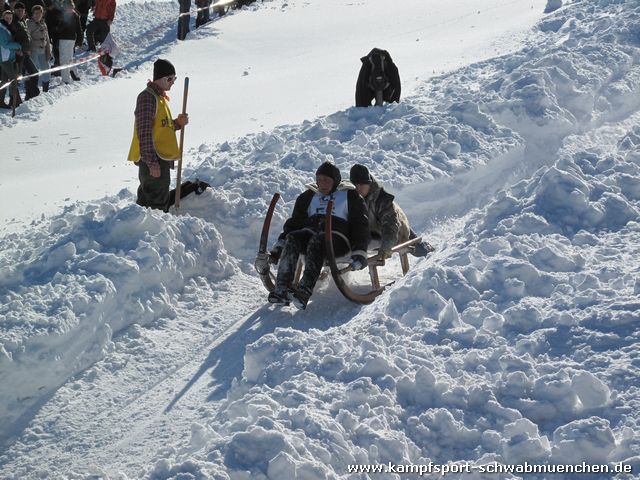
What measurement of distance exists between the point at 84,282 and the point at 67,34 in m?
9.70

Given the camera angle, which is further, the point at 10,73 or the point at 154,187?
the point at 10,73

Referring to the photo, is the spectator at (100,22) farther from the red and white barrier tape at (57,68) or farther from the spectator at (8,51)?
the spectator at (8,51)

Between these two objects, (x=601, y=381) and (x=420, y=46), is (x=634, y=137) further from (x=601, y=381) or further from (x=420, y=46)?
(x=420, y=46)

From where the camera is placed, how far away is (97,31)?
17.9 m

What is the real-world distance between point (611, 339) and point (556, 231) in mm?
1969

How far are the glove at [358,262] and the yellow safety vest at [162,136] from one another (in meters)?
2.27

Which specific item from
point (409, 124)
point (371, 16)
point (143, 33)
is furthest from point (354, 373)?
point (371, 16)

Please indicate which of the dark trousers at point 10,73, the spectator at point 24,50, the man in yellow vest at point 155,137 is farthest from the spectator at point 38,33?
the man in yellow vest at point 155,137

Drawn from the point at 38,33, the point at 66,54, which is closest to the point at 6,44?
the point at 38,33

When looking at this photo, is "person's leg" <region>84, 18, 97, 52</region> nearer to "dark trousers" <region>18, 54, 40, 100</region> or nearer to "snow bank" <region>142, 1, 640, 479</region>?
"dark trousers" <region>18, 54, 40, 100</region>

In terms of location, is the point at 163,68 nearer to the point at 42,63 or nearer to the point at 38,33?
the point at 38,33

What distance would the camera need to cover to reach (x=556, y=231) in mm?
7750

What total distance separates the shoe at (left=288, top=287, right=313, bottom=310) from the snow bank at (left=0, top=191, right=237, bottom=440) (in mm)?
1107

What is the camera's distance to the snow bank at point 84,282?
6.72 meters
